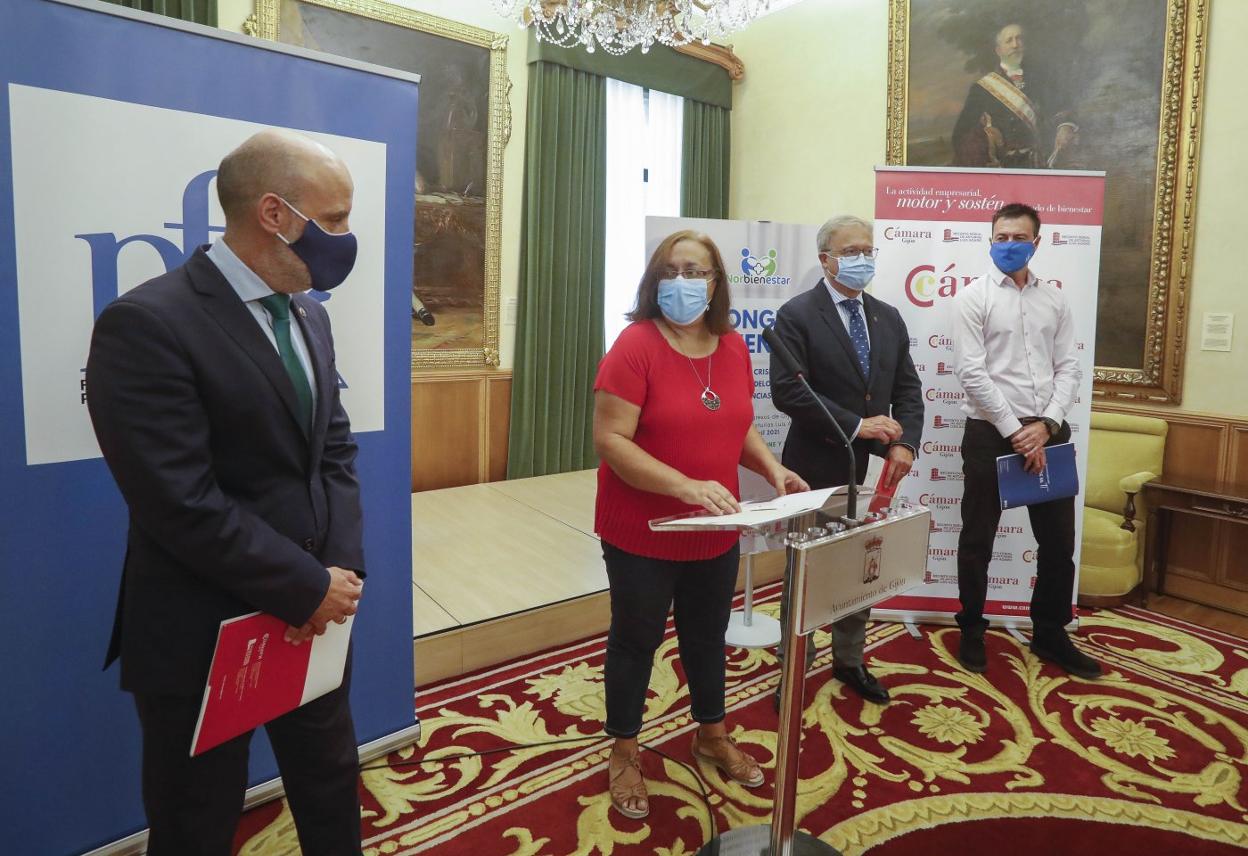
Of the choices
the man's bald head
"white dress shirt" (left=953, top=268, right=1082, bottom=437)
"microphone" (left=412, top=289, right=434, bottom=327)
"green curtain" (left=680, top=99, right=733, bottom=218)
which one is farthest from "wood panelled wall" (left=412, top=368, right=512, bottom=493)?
the man's bald head

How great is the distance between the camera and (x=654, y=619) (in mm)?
1835

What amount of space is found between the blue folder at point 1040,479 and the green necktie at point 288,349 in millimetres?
2194

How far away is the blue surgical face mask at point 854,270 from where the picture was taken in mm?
2424

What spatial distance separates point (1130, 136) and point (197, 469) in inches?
169

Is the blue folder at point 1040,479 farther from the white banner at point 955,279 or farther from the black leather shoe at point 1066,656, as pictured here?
the black leather shoe at point 1066,656

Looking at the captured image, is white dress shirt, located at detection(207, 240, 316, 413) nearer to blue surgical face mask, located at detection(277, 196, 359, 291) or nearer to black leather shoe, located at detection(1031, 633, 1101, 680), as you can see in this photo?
blue surgical face mask, located at detection(277, 196, 359, 291)

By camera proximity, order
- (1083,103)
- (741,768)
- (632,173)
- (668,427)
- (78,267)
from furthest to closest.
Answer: (632,173) → (1083,103) → (741,768) → (668,427) → (78,267)

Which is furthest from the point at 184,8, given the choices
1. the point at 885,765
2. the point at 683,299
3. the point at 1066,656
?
the point at 1066,656

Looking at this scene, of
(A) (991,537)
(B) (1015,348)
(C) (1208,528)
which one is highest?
(B) (1015,348)

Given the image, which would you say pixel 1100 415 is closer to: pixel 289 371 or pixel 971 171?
pixel 971 171

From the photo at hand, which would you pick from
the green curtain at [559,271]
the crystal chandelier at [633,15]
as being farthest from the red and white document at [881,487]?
the crystal chandelier at [633,15]

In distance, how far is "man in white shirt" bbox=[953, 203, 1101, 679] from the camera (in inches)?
105

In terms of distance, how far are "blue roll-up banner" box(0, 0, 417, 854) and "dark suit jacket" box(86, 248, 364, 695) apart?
0.47 m

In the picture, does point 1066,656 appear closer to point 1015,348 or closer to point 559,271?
point 1015,348
